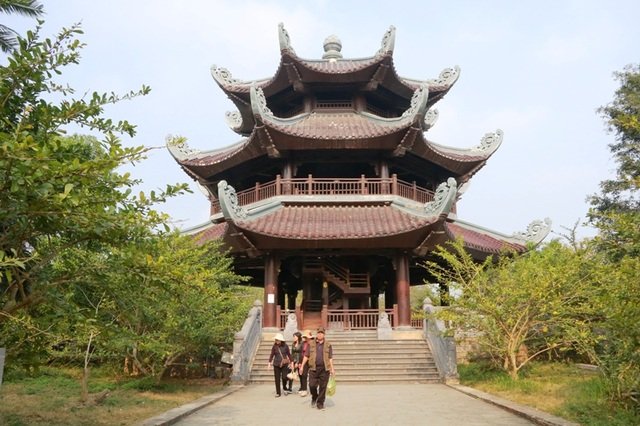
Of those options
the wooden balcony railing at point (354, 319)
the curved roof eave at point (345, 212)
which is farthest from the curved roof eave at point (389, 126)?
the wooden balcony railing at point (354, 319)

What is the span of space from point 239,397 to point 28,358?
5.86 m

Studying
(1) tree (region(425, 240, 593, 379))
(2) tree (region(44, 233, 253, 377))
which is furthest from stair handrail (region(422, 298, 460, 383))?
(2) tree (region(44, 233, 253, 377))

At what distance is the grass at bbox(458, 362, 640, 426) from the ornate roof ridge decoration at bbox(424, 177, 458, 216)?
4222 millimetres

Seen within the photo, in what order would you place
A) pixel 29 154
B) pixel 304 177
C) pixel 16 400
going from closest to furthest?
pixel 29 154 < pixel 16 400 < pixel 304 177

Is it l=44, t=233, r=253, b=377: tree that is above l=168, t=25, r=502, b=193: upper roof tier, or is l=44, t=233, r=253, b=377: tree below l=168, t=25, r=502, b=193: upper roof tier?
below

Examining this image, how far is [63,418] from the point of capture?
7629 mm

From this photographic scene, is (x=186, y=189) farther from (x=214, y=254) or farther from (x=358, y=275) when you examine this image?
(x=358, y=275)

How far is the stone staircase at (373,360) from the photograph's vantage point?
42.8 ft

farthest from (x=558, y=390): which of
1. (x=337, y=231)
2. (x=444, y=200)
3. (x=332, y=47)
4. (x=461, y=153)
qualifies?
(x=332, y=47)

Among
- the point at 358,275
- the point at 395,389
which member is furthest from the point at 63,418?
the point at 358,275

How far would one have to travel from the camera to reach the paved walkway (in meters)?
7.54

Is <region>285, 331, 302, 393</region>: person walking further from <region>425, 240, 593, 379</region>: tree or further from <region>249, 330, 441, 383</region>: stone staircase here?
<region>425, 240, 593, 379</region>: tree

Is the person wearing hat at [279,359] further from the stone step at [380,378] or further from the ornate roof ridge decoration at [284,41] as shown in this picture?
the ornate roof ridge decoration at [284,41]

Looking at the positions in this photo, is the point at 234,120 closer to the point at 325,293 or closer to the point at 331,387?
the point at 325,293
